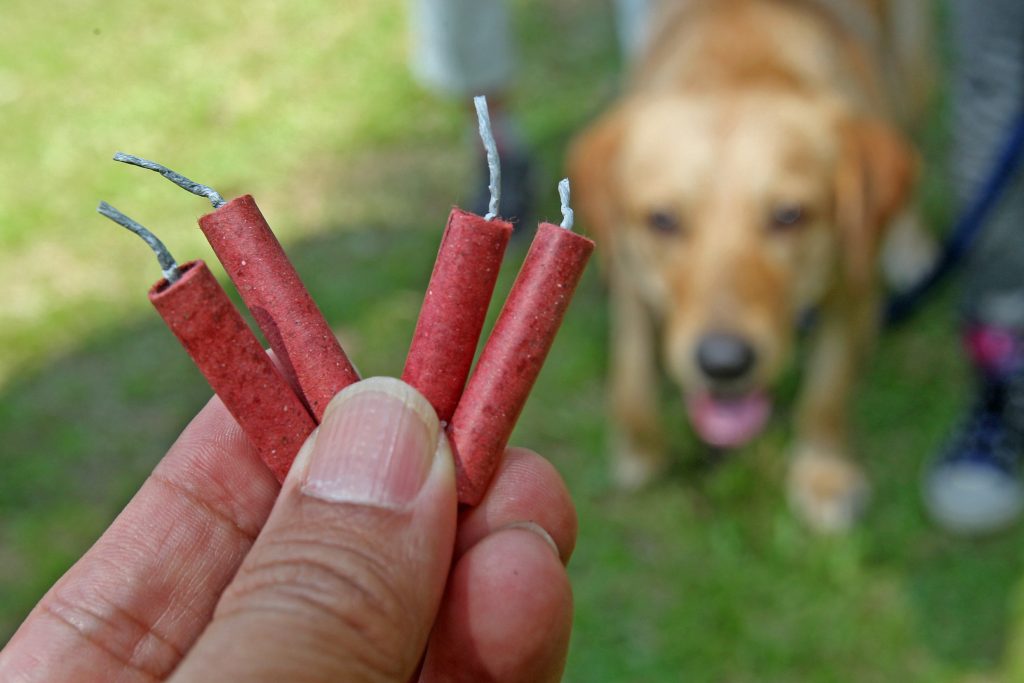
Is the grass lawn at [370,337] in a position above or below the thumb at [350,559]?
below

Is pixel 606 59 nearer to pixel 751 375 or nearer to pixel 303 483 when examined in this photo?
pixel 751 375

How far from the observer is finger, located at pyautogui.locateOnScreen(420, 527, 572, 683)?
99 cm

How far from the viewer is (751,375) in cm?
245

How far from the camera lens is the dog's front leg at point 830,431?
2.73m

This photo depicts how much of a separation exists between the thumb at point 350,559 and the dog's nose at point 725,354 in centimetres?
152

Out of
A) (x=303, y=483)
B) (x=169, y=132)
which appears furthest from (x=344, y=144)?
(x=303, y=483)

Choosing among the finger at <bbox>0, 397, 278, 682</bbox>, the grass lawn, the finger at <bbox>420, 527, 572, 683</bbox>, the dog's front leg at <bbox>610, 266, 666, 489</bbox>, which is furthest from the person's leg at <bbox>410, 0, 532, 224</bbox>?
the finger at <bbox>420, 527, 572, 683</bbox>

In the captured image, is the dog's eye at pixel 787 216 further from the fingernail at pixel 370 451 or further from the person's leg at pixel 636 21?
the fingernail at pixel 370 451

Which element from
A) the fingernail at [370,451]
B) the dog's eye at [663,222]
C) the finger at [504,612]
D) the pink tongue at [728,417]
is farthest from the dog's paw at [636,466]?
the fingernail at [370,451]

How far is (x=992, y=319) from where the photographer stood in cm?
286

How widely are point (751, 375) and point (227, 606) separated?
1.78 m

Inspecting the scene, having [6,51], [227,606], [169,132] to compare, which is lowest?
[169,132]

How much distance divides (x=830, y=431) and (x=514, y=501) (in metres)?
1.95

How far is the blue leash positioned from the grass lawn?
87mm
